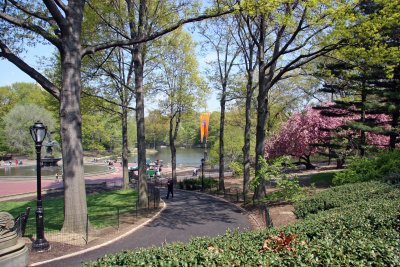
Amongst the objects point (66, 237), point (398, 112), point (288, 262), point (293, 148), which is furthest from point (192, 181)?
point (288, 262)

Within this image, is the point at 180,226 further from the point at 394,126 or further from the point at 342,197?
the point at 394,126

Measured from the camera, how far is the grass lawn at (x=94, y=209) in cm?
1462

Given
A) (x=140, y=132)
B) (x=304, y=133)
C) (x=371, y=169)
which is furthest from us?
(x=304, y=133)

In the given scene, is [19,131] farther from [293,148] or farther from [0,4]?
[0,4]

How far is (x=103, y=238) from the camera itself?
11805mm

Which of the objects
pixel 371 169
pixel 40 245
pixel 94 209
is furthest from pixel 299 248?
pixel 94 209

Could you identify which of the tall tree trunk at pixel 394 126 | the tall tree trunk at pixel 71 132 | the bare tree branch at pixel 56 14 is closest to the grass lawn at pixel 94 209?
the tall tree trunk at pixel 71 132

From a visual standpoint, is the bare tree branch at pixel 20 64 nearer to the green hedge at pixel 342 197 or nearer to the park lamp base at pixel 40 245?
the park lamp base at pixel 40 245

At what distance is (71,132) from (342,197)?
9.40 m

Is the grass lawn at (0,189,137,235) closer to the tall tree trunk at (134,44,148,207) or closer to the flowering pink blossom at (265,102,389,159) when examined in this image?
the tall tree trunk at (134,44,148,207)

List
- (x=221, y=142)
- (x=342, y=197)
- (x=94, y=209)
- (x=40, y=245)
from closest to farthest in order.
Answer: (x=40, y=245) < (x=342, y=197) < (x=94, y=209) < (x=221, y=142)

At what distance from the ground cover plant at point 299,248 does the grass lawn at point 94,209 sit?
9.22 metres

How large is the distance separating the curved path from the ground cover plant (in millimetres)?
3024

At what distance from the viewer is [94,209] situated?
19.2 metres
